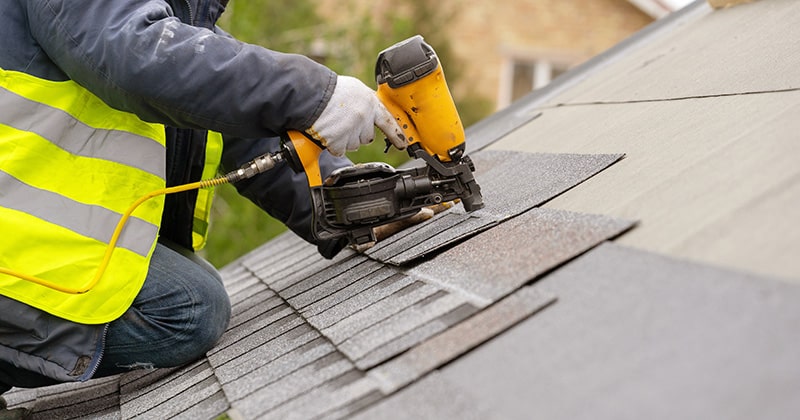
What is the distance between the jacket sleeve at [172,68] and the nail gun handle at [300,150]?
8 centimetres

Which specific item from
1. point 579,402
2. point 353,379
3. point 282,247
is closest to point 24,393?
point 282,247

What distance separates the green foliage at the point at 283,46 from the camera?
8.47m

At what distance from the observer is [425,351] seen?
1.52 metres

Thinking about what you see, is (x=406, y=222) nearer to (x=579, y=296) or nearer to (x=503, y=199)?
(x=503, y=199)

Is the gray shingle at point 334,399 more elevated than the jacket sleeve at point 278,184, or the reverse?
the gray shingle at point 334,399

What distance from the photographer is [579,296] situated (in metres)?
1.47

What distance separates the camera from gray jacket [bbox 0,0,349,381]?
6.74ft

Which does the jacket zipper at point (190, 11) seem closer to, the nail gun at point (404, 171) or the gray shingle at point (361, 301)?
the nail gun at point (404, 171)

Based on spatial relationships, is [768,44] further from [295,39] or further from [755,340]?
[295,39]

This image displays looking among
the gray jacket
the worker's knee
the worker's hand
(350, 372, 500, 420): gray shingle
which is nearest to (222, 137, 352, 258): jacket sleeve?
the worker's hand

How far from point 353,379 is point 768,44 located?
1.97m

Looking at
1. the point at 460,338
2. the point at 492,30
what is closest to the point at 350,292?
the point at 460,338

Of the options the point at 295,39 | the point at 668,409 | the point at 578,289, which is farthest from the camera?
the point at 295,39

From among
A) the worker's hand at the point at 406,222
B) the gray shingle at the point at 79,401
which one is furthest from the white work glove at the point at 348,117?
the gray shingle at the point at 79,401
